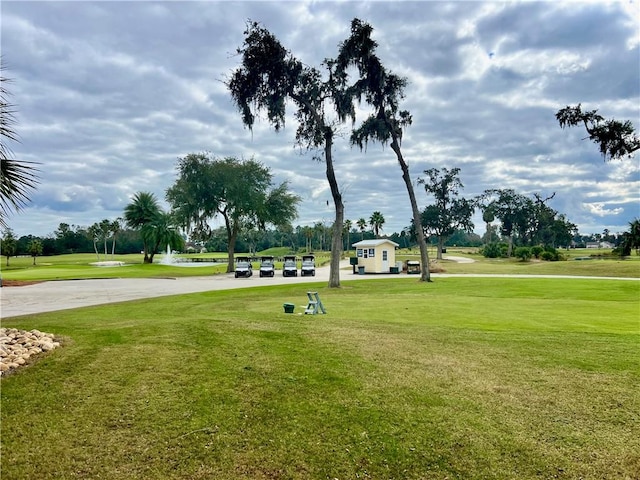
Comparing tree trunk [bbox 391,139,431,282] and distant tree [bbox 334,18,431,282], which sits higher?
distant tree [bbox 334,18,431,282]

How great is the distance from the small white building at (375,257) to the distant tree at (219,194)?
1109 cm

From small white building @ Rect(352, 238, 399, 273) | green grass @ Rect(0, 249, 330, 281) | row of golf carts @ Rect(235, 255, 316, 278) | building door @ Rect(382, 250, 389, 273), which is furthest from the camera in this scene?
building door @ Rect(382, 250, 389, 273)

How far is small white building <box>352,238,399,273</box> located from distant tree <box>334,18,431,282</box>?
544 inches

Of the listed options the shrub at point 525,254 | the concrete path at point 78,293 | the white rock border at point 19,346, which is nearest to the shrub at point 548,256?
the shrub at point 525,254

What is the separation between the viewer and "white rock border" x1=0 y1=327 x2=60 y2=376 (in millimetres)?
5642

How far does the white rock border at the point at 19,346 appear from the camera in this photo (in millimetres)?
5642

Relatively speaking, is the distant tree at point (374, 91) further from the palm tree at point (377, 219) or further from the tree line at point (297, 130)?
the palm tree at point (377, 219)

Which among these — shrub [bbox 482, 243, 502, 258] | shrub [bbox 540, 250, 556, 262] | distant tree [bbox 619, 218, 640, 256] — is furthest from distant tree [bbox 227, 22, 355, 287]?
shrub [bbox 482, 243, 502, 258]

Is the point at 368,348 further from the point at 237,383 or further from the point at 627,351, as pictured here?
the point at 627,351

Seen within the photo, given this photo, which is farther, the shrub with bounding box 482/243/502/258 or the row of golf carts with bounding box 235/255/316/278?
the shrub with bounding box 482/243/502/258

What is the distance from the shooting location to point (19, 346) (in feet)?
20.9

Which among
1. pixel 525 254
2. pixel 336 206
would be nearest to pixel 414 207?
pixel 336 206

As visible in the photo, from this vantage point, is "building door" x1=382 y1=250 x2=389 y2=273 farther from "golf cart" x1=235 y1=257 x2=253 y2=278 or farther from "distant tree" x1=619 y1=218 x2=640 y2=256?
"distant tree" x1=619 y1=218 x2=640 y2=256

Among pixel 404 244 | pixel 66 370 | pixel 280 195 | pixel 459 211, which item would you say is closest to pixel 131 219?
pixel 280 195
